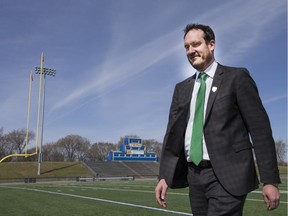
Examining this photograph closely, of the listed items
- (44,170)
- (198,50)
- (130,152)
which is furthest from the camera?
(130,152)

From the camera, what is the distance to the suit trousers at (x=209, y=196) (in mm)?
2324

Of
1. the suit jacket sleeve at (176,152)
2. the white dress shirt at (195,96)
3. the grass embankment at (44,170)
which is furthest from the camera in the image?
the grass embankment at (44,170)

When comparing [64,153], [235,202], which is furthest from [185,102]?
[64,153]

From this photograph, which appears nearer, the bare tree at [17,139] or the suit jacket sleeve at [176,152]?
the suit jacket sleeve at [176,152]

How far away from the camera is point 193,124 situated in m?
2.62

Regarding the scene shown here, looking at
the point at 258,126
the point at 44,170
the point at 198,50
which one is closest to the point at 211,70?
the point at 198,50

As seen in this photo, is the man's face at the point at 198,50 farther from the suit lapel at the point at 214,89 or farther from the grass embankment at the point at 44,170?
the grass embankment at the point at 44,170

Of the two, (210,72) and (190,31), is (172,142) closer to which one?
(210,72)

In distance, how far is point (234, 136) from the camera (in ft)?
8.00

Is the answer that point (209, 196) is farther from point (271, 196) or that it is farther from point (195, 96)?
point (195, 96)

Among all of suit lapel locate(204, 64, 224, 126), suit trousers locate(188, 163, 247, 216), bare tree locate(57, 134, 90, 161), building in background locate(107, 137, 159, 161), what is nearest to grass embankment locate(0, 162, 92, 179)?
building in background locate(107, 137, 159, 161)

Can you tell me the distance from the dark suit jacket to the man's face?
127 mm

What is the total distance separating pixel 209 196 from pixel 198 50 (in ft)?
3.56

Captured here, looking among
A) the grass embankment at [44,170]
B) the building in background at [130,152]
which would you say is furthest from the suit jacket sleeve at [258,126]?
the building in background at [130,152]
